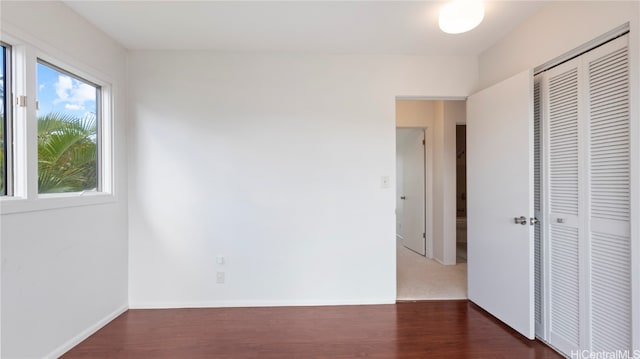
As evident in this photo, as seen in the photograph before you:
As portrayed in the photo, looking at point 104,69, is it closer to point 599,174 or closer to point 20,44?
point 20,44

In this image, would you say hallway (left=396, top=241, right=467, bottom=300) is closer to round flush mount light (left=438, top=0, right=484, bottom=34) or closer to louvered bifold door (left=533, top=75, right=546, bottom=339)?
louvered bifold door (left=533, top=75, right=546, bottom=339)

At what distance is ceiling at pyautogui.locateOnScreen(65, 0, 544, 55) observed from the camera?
6.74 ft

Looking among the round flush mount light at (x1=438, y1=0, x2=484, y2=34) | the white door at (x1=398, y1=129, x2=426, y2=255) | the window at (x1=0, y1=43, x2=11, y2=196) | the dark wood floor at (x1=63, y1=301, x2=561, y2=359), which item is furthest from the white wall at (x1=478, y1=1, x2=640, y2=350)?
the window at (x1=0, y1=43, x2=11, y2=196)

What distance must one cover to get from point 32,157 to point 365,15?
8.02 feet

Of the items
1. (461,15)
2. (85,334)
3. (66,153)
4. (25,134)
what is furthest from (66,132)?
(461,15)

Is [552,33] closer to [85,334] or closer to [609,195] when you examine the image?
[609,195]

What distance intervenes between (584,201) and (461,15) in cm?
142

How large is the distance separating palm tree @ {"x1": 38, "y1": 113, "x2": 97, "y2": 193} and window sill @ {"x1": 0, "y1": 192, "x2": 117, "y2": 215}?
0.27ft

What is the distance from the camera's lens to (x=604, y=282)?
1727 mm

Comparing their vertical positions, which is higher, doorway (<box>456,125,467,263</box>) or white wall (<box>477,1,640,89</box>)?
white wall (<box>477,1,640,89</box>)

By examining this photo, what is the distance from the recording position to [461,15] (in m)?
1.88

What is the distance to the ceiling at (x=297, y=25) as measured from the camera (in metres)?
2.05

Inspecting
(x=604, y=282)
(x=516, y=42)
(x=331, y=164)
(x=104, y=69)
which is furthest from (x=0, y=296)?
(x=516, y=42)

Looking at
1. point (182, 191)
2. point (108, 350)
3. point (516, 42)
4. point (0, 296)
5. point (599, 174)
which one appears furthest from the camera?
point (182, 191)
